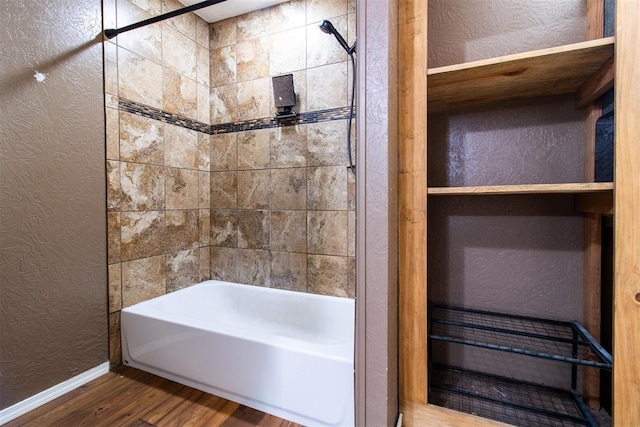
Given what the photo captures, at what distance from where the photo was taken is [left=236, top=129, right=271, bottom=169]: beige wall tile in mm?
2168

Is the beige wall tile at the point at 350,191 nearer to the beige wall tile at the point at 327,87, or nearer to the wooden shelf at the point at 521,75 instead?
the beige wall tile at the point at 327,87

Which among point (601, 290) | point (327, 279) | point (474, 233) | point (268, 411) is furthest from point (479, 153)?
point (268, 411)

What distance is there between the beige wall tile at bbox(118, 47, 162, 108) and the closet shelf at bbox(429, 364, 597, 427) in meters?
2.25

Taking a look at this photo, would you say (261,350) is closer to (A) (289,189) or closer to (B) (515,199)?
(A) (289,189)

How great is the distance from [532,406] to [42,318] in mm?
2157

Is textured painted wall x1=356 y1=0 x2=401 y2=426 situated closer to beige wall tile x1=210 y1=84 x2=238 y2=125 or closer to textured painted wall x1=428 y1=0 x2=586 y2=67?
textured painted wall x1=428 y1=0 x2=586 y2=67

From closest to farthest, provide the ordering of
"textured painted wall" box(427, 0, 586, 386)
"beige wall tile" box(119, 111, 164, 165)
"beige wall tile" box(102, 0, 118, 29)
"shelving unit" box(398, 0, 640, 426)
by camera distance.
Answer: "shelving unit" box(398, 0, 640, 426) → "textured painted wall" box(427, 0, 586, 386) → "beige wall tile" box(102, 0, 118, 29) → "beige wall tile" box(119, 111, 164, 165)

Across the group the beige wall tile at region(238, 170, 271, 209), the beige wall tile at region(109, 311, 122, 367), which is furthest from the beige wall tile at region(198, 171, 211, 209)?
the beige wall tile at region(109, 311, 122, 367)

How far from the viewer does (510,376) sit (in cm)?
120

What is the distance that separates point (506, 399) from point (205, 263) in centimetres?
211

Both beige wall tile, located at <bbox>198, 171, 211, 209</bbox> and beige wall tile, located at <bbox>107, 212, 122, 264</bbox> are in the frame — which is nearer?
beige wall tile, located at <bbox>107, 212, 122, 264</bbox>

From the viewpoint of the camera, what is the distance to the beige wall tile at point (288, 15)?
2033 mm

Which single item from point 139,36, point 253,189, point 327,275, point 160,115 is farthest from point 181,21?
point 327,275

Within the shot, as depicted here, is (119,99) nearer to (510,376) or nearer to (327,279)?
(327,279)
